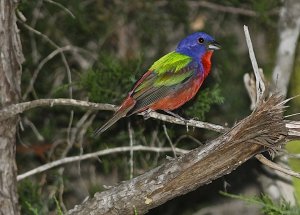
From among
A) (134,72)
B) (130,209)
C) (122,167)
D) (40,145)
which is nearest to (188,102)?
(134,72)

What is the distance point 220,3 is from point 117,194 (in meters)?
3.55

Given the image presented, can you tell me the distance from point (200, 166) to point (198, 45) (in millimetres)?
1755

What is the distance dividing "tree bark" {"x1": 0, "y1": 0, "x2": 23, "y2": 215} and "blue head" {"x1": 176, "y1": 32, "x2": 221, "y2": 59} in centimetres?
146

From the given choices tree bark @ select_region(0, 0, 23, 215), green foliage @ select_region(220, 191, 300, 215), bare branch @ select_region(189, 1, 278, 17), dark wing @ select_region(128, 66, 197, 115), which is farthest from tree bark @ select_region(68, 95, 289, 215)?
bare branch @ select_region(189, 1, 278, 17)

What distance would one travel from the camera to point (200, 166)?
3998 millimetres

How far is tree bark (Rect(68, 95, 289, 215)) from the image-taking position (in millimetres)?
3842

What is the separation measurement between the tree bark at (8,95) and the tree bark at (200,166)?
640 mm

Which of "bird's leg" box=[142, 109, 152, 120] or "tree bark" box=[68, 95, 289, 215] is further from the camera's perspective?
"bird's leg" box=[142, 109, 152, 120]

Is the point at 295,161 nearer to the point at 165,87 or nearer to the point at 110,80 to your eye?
the point at 165,87

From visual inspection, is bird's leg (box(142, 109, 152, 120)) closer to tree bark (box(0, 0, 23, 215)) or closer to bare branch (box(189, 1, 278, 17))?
tree bark (box(0, 0, 23, 215))

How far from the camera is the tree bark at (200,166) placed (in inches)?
151

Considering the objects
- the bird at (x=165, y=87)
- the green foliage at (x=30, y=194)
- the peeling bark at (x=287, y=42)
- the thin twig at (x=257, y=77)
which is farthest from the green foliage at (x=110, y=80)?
the thin twig at (x=257, y=77)

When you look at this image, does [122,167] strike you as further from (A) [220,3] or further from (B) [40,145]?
(A) [220,3]

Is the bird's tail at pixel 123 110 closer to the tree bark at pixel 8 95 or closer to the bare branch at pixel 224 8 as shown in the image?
the tree bark at pixel 8 95
